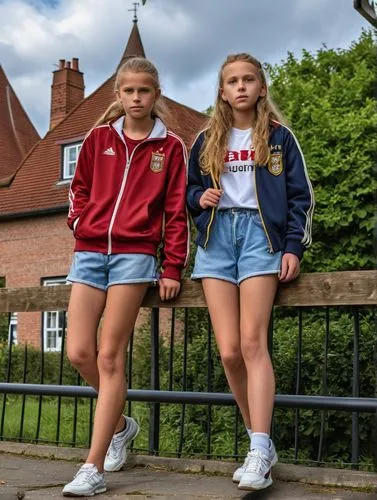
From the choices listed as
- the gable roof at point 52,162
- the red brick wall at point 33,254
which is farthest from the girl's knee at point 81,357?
the gable roof at point 52,162

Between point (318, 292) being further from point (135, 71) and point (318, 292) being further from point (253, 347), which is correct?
point (135, 71)

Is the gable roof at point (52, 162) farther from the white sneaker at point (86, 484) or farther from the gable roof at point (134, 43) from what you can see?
the white sneaker at point (86, 484)

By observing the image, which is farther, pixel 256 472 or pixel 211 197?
pixel 211 197

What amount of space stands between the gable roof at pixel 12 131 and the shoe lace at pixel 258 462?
2509cm

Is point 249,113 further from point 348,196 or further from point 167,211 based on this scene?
point 348,196

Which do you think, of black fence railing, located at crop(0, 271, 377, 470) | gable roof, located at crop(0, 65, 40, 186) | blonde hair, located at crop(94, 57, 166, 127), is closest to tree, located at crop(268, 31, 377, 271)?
black fence railing, located at crop(0, 271, 377, 470)

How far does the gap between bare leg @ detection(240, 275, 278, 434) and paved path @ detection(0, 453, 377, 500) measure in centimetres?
30

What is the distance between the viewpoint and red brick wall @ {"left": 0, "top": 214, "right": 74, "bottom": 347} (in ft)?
74.7

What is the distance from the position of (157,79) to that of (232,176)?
626 mm


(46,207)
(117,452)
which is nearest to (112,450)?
(117,452)

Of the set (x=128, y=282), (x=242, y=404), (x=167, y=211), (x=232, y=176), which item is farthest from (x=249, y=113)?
(x=242, y=404)

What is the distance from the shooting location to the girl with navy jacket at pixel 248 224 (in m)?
3.62

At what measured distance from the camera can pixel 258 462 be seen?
3.44 m

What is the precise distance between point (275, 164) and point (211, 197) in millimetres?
324
